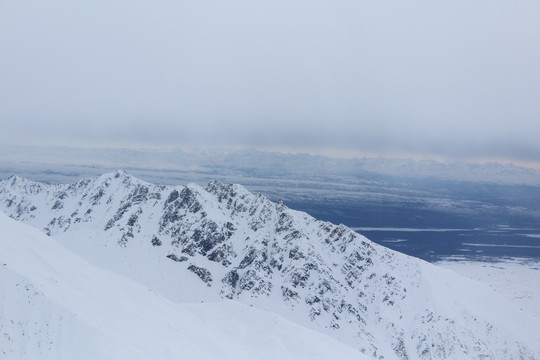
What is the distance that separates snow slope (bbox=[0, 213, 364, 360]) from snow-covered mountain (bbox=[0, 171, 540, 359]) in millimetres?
70617

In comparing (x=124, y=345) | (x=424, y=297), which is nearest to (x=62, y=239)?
(x=124, y=345)

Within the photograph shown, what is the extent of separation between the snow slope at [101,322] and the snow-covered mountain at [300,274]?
232 ft

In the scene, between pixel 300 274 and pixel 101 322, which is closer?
pixel 101 322

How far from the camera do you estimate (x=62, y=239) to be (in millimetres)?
121125

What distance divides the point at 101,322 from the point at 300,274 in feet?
357

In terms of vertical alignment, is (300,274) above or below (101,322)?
below

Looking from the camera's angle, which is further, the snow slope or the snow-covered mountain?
the snow-covered mountain

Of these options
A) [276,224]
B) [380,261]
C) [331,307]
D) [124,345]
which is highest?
[124,345]

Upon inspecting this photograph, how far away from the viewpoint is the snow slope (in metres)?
25.3

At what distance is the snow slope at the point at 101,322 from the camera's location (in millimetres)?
25327

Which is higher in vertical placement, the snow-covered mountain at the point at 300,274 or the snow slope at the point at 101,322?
the snow slope at the point at 101,322

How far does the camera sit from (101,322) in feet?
96.6

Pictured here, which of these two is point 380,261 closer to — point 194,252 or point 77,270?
point 194,252

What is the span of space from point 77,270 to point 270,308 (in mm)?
87189
